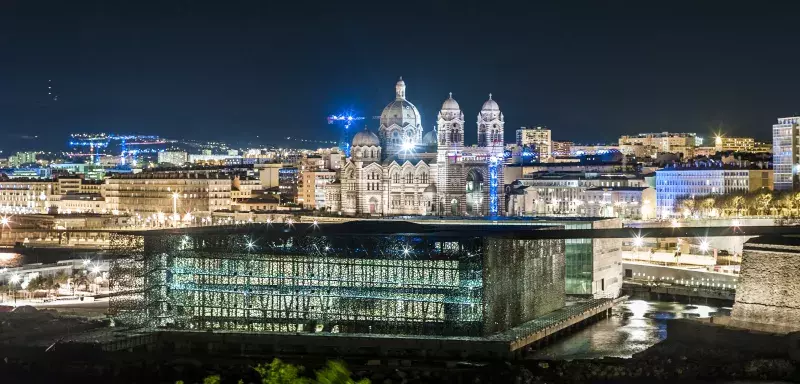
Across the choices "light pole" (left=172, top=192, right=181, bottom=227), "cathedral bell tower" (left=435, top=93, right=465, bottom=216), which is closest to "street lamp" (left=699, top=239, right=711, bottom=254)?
"cathedral bell tower" (left=435, top=93, right=465, bottom=216)

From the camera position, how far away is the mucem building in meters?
39.9

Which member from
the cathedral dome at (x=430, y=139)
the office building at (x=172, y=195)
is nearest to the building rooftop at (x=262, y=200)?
the office building at (x=172, y=195)

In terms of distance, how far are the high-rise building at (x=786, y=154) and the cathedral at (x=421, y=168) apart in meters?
18.6

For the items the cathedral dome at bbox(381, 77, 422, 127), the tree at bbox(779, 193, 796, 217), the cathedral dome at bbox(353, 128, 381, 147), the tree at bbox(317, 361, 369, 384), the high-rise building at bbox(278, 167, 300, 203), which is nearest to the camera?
the tree at bbox(317, 361, 369, 384)

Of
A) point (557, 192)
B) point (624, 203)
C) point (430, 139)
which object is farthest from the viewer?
point (557, 192)

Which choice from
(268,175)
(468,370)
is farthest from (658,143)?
(468,370)

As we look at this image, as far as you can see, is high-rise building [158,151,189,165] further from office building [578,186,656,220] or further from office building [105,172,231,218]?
office building [578,186,656,220]

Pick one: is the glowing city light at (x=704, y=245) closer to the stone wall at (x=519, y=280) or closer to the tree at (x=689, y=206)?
the tree at (x=689, y=206)

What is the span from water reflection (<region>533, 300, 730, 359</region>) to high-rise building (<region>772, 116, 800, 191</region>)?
1401 inches

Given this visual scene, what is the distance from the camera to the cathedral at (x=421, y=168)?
80.3 metres

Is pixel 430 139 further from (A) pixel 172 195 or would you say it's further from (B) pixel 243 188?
(B) pixel 243 188

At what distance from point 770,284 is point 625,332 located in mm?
5440

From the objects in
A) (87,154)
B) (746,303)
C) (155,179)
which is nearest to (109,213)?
(155,179)

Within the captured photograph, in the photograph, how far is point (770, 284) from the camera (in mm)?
41500
